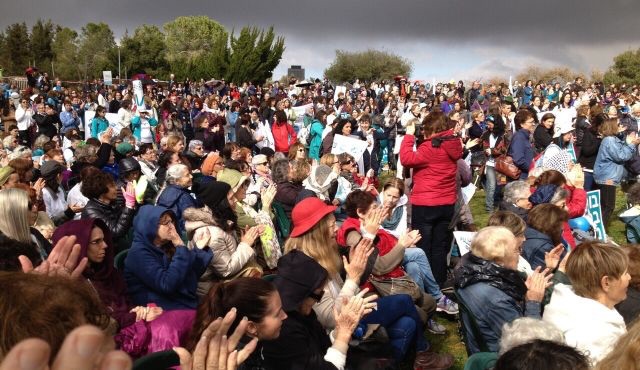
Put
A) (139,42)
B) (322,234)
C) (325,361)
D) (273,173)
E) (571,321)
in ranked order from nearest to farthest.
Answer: (325,361) < (571,321) < (322,234) < (273,173) < (139,42)

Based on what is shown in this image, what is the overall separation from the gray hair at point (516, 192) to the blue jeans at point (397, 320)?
2.52 m

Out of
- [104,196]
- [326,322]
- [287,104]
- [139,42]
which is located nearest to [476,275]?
[326,322]

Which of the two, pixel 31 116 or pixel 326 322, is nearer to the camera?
pixel 326 322

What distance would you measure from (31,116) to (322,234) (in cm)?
1403

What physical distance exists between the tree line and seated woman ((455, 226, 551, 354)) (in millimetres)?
51338

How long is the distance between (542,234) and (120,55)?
66249 mm

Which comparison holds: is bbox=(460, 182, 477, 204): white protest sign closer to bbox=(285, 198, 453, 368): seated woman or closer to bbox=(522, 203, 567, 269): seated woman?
bbox=(522, 203, 567, 269): seated woman

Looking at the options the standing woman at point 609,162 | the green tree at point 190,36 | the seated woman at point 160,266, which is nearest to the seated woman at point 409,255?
the seated woman at point 160,266

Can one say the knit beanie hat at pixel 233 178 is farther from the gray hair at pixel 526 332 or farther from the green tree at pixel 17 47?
the green tree at pixel 17 47

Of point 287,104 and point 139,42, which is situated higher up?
point 139,42

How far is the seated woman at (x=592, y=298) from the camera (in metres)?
3.23

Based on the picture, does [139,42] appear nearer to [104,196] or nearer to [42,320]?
[104,196]

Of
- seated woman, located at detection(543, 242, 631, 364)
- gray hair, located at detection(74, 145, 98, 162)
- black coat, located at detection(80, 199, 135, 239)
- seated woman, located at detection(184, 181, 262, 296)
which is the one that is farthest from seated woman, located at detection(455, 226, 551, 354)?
gray hair, located at detection(74, 145, 98, 162)

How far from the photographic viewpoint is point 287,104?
54.6ft
